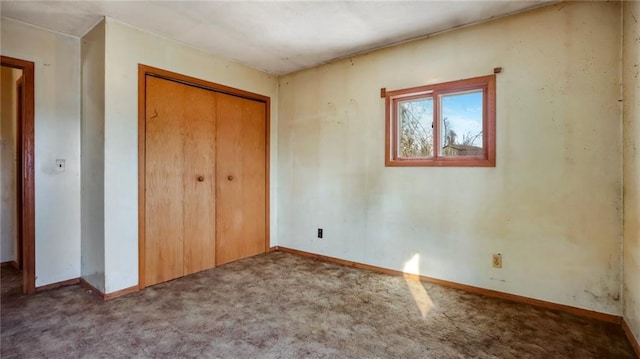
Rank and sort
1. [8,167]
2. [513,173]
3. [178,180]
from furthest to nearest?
[8,167], [178,180], [513,173]

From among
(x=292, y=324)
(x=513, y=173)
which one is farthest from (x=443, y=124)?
(x=292, y=324)

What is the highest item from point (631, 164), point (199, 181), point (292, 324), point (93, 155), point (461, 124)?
point (461, 124)

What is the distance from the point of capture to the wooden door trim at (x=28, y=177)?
2.54 m

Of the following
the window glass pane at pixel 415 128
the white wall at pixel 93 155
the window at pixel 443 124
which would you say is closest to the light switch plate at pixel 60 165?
the white wall at pixel 93 155

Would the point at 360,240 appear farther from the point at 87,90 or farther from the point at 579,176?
the point at 87,90

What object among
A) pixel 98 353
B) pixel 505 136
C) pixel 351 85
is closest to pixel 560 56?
pixel 505 136

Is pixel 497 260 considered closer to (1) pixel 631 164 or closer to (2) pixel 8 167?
(1) pixel 631 164

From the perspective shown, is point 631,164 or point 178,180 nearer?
point 631,164

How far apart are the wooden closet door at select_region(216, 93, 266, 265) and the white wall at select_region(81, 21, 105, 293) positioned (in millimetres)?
1075

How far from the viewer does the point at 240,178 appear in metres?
3.59

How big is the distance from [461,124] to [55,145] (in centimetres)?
365

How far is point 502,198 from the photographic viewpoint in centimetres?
248

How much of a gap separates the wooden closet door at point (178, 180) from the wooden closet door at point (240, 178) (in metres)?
0.11

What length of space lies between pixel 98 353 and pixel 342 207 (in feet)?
7.83
